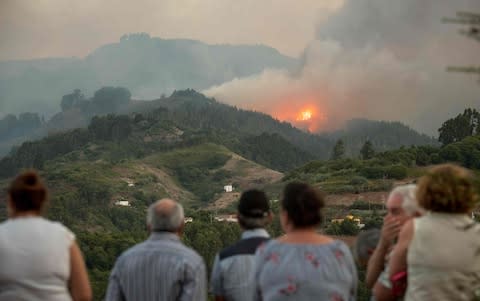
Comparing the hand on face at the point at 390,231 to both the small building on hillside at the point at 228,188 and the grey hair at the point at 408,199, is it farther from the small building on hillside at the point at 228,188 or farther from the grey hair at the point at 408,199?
the small building on hillside at the point at 228,188

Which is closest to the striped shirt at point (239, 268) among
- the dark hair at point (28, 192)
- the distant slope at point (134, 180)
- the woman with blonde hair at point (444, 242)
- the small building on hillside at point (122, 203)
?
the woman with blonde hair at point (444, 242)

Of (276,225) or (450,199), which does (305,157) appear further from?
(450,199)

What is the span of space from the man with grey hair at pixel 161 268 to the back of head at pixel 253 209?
0.39 metres

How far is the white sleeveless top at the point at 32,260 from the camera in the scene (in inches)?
144

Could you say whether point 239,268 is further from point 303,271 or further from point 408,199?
point 408,199

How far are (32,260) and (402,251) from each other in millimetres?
1988

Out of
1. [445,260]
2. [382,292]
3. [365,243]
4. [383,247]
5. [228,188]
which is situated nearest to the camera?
[445,260]

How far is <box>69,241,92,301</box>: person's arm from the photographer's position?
12.5ft

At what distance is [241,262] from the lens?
4.51 meters

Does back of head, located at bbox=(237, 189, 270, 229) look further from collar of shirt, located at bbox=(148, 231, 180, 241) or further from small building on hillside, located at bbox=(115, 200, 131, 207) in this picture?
small building on hillside, located at bbox=(115, 200, 131, 207)

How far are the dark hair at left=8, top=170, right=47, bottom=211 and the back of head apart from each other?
1.23m

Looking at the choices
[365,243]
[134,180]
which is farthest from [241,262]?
[134,180]

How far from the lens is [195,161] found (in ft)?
396

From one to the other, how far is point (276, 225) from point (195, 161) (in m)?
64.5
